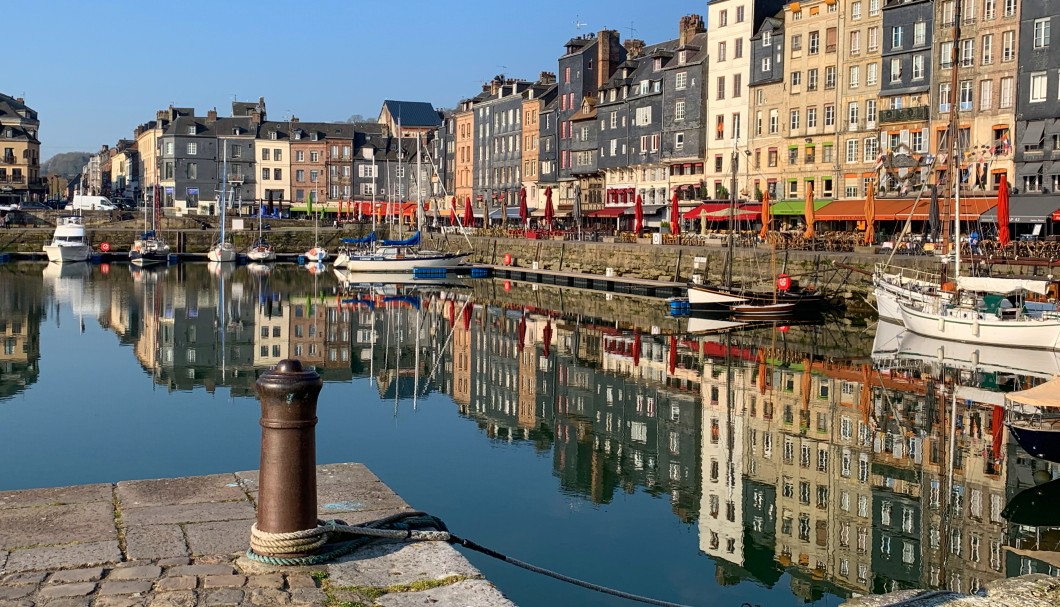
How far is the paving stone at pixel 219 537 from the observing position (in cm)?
716

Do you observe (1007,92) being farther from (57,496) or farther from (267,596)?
(267,596)

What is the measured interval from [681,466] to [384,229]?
75233mm

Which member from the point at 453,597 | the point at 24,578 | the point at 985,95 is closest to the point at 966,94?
the point at 985,95

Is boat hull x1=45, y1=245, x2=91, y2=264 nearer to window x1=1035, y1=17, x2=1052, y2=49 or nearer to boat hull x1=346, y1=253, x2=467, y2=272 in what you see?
boat hull x1=346, y1=253, x2=467, y2=272

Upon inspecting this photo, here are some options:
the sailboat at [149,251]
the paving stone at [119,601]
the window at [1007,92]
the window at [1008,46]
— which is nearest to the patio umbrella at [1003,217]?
the window at [1007,92]

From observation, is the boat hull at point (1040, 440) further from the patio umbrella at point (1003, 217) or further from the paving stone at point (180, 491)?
the patio umbrella at point (1003, 217)

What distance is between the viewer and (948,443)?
1873 cm

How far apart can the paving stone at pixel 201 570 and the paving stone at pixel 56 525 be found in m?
0.82

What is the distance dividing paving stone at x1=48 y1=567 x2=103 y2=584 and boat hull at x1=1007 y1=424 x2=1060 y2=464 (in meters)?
12.7

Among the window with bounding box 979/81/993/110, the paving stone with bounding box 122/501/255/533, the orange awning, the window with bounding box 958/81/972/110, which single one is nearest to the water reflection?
the paving stone with bounding box 122/501/255/533

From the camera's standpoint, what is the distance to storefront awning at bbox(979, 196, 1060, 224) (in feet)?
145

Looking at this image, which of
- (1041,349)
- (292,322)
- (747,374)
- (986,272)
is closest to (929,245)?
(986,272)

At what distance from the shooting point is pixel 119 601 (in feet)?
20.7

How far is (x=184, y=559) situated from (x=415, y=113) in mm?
110111
